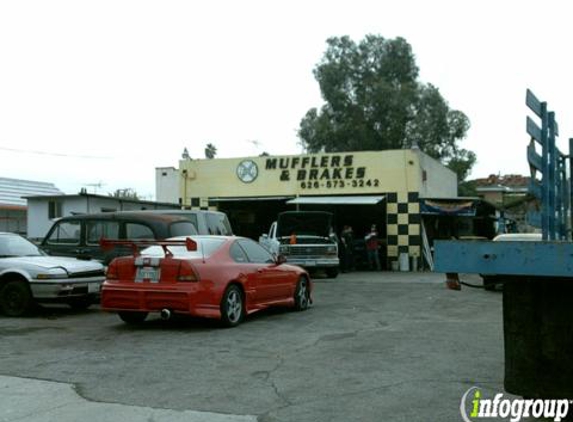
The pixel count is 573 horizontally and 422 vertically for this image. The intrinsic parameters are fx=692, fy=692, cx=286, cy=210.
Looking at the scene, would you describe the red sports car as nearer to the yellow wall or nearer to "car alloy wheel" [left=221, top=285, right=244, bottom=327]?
"car alloy wheel" [left=221, top=285, right=244, bottom=327]

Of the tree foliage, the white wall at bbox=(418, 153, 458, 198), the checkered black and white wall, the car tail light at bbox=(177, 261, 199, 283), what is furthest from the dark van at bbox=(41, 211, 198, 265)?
the tree foliage

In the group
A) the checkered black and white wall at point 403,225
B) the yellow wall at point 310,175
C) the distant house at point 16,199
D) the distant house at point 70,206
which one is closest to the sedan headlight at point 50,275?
the distant house at point 70,206

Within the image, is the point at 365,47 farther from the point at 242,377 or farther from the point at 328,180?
the point at 242,377

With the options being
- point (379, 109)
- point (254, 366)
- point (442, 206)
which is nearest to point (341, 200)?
point (442, 206)

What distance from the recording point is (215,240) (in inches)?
407

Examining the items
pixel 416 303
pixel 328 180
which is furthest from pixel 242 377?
pixel 328 180

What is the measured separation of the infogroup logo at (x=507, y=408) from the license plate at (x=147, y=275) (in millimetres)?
4941

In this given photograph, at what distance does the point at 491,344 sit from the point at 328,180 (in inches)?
713

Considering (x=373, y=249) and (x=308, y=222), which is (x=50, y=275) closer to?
(x=308, y=222)

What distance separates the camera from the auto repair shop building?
2484 centimetres

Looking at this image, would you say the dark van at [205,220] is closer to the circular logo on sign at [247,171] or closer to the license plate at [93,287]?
the license plate at [93,287]

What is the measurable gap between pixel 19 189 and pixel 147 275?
89.2 feet

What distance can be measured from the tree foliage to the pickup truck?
2760 centimetres

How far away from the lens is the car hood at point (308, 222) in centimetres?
2236
